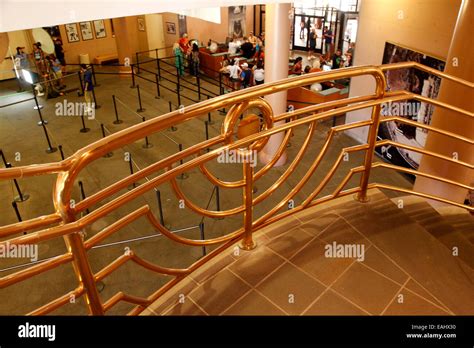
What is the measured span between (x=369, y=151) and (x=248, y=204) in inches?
38.6

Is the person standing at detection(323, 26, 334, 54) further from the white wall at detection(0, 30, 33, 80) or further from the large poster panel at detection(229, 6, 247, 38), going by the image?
the white wall at detection(0, 30, 33, 80)

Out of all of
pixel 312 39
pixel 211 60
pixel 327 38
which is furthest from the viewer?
pixel 312 39

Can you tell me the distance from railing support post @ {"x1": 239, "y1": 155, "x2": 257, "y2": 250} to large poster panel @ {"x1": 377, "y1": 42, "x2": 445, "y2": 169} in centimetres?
484

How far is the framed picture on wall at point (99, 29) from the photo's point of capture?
14120 millimetres

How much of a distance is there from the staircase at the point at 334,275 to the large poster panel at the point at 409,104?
429 centimetres

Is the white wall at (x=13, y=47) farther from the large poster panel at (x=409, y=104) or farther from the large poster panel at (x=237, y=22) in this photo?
the large poster panel at (x=409, y=104)

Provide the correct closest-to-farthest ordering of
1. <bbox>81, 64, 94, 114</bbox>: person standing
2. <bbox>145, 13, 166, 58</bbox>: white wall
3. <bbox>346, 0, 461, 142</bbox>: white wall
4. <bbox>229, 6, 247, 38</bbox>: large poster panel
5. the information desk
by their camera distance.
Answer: <bbox>346, 0, 461, 142</bbox>: white wall
<bbox>81, 64, 94, 114</bbox>: person standing
the information desk
<bbox>145, 13, 166, 58</bbox>: white wall
<bbox>229, 6, 247, 38</bbox>: large poster panel

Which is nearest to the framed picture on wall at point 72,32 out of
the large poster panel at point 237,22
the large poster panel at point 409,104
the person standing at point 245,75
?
the large poster panel at point 237,22

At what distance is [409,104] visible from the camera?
7152mm

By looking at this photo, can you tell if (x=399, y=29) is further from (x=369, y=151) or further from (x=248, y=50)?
(x=248, y=50)

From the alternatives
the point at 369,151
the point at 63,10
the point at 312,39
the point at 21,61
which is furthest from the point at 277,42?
the point at 21,61

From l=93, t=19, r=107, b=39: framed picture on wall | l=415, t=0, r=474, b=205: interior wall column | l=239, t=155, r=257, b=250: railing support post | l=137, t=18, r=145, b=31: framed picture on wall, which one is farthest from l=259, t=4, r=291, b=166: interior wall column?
l=137, t=18, r=145, b=31: framed picture on wall

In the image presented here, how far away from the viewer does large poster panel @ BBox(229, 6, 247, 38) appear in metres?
15.2

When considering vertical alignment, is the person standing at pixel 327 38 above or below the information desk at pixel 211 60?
above
